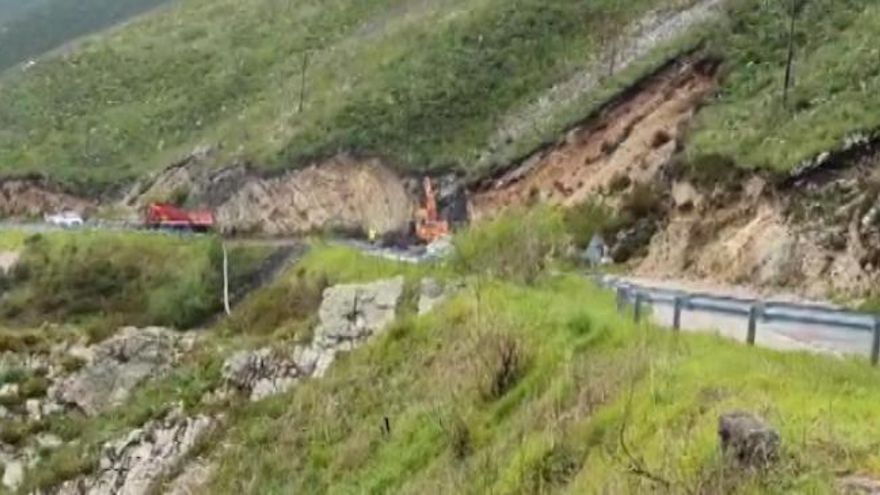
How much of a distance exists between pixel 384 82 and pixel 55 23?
10503 centimetres

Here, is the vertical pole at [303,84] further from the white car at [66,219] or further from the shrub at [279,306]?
the shrub at [279,306]

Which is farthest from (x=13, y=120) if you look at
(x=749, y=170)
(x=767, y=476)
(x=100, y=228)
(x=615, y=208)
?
(x=767, y=476)

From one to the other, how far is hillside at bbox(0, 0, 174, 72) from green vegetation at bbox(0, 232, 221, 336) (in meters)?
89.4

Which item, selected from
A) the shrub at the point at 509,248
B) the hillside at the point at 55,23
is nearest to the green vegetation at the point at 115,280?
the shrub at the point at 509,248

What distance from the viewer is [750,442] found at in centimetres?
1177

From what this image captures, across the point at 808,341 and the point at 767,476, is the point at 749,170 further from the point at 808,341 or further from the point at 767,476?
the point at 767,476

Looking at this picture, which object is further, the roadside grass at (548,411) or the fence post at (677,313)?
the fence post at (677,313)

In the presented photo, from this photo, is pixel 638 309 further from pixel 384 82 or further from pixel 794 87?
pixel 384 82

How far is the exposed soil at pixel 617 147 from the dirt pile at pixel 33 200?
29174 mm

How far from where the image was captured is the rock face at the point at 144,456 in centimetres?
3017

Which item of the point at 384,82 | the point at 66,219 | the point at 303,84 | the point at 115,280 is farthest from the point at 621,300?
the point at 303,84

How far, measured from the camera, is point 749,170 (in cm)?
3828

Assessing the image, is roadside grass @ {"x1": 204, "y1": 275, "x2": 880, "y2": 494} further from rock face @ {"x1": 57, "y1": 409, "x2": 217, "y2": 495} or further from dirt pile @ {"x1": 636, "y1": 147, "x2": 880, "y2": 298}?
dirt pile @ {"x1": 636, "y1": 147, "x2": 880, "y2": 298}

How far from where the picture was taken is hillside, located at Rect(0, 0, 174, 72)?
149 meters
